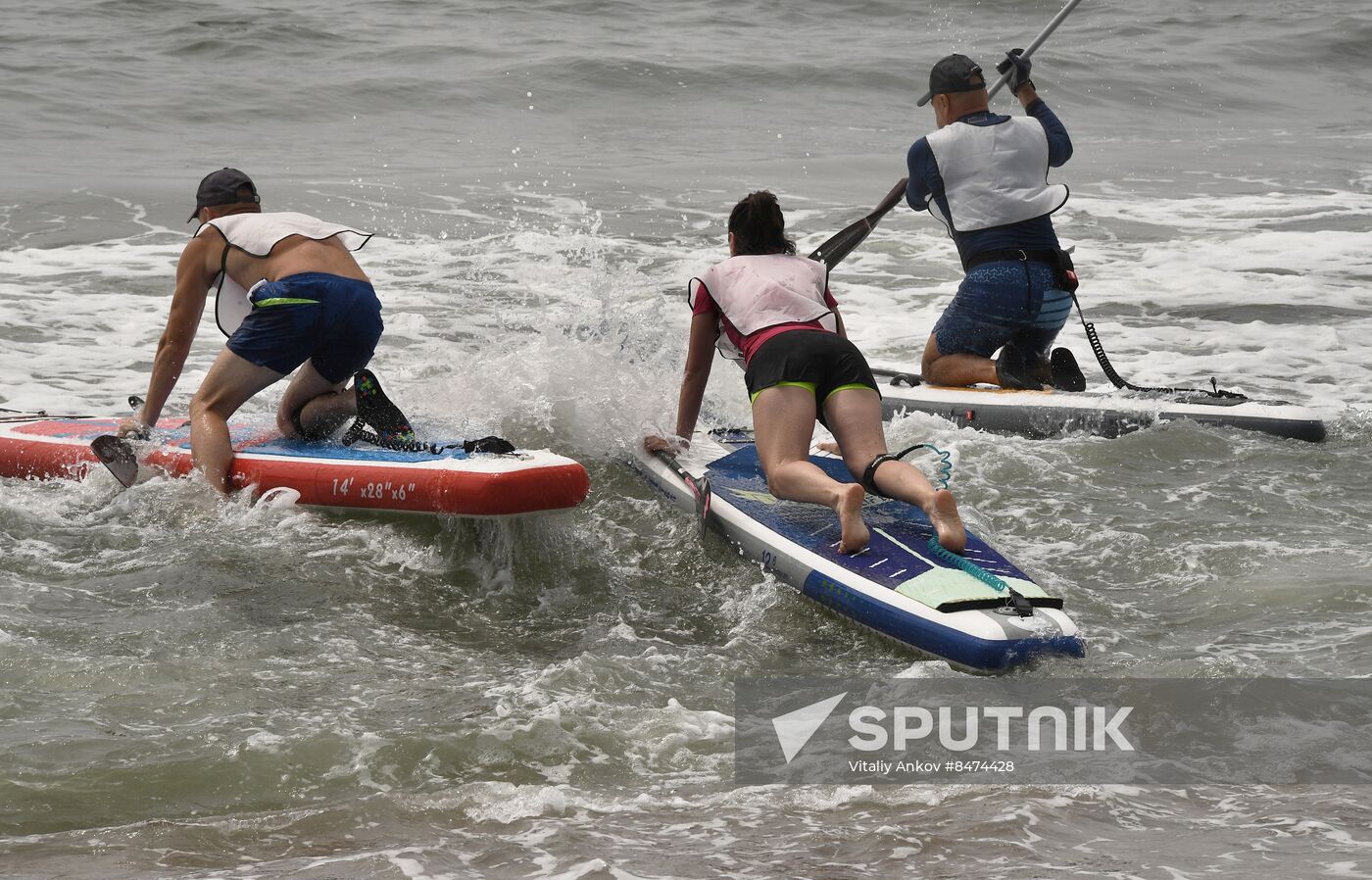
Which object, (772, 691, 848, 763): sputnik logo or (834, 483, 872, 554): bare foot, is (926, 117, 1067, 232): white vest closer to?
(834, 483, 872, 554): bare foot

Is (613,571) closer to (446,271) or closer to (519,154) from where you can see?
(446,271)

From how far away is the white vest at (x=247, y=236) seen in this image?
534 centimetres

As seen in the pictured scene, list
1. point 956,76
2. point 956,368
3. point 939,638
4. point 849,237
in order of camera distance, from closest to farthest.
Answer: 1. point 939,638
2. point 956,76
3. point 956,368
4. point 849,237

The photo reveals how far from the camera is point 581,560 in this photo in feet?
17.0

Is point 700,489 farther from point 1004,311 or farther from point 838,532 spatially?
point 1004,311

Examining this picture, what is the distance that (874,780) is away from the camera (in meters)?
3.42

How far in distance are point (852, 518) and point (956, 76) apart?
282 centimetres

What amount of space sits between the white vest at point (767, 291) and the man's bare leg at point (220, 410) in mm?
1686

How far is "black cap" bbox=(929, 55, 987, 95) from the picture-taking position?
6.43 m

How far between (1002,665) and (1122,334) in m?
5.69

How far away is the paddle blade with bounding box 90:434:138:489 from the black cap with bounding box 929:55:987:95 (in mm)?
3715

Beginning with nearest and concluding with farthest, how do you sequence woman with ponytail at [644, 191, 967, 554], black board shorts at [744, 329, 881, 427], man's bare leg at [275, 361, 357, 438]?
1. woman with ponytail at [644, 191, 967, 554]
2. black board shorts at [744, 329, 881, 427]
3. man's bare leg at [275, 361, 357, 438]

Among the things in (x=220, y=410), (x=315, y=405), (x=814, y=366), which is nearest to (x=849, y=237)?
(x=814, y=366)

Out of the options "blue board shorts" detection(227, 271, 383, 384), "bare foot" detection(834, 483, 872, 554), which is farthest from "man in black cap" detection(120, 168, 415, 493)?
"bare foot" detection(834, 483, 872, 554)
